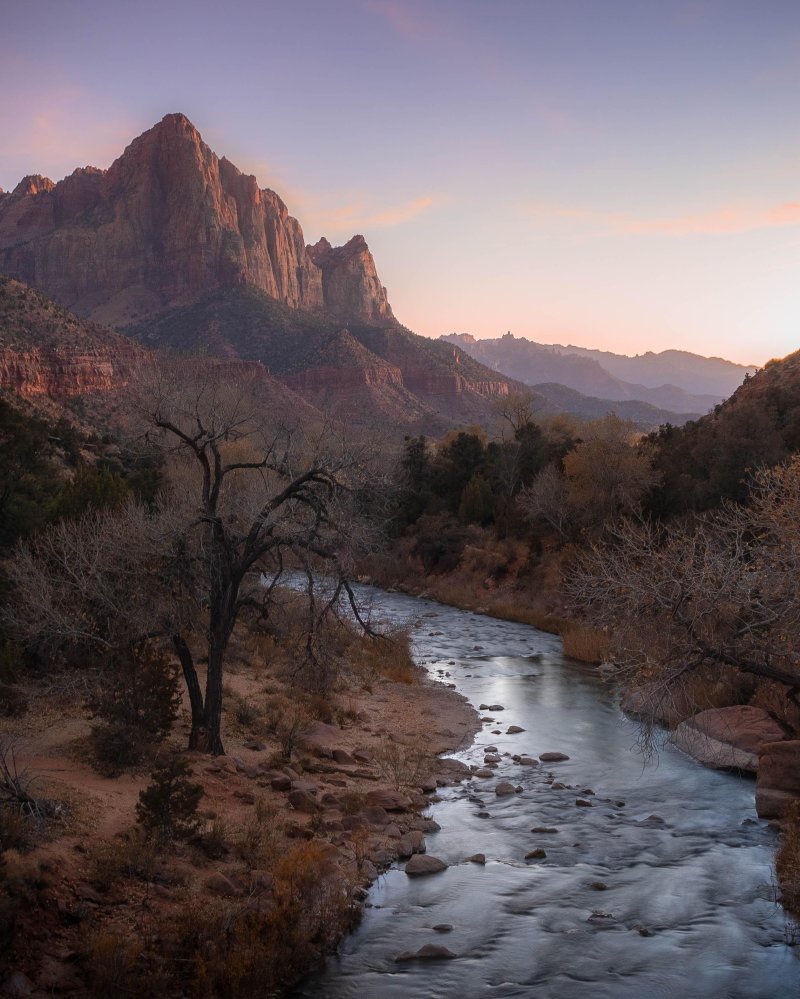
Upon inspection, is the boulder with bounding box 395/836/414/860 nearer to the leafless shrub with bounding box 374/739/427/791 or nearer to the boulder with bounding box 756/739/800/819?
the leafless shrub with bounding box 374/739/427/791

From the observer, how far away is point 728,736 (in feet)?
51.2

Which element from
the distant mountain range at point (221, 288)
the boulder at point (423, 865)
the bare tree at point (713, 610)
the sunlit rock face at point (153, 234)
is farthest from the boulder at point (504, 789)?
the sunlit rock face at point (153, 234)

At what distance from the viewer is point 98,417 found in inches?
2126

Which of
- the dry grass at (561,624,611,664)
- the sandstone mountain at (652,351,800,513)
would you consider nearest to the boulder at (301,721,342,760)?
the dry grass at (561,624,611,664)

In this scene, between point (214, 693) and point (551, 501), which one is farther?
point (551, 501)

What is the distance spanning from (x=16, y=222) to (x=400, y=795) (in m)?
169

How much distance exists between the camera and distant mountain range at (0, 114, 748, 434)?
9425cm

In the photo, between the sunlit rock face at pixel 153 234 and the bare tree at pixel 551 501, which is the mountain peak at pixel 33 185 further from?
the bare tree at pixel 551 501

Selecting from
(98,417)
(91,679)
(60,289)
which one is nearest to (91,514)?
(91,679)

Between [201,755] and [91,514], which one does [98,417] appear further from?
[201,755]

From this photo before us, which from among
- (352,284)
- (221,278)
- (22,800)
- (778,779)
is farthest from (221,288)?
(22,800)

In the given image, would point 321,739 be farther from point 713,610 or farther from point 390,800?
point 713,610

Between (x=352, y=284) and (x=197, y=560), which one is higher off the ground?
(x=352, y=284)

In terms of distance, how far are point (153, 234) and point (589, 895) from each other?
149915mm
